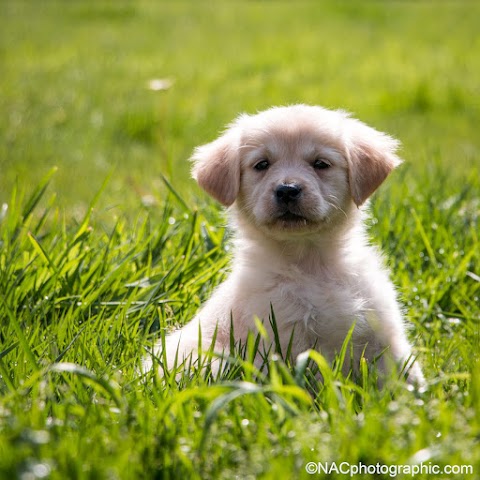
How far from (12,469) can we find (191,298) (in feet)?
6.22

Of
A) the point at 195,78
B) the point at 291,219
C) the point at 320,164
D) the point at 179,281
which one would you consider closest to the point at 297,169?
the point at 320,164

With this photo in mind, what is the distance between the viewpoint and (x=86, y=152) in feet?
26.1

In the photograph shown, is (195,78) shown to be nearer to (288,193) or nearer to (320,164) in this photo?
(320,164)

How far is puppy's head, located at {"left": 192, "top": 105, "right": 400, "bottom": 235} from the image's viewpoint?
138 inches

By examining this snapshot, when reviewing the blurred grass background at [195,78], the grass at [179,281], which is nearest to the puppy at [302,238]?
the grass at [179,281]

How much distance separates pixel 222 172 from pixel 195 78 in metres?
7.16

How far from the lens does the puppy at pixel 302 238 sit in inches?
132

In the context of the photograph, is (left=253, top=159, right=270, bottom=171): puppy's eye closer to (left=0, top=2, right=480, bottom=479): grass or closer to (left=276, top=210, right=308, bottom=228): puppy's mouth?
(left=276, top=210, right=308, bottom=228): puppy's mouth

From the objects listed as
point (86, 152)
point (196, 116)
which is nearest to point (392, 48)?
point (196, 116)

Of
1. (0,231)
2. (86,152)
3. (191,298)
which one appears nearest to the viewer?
(191,298)

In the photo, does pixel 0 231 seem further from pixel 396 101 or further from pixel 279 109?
pixel 396 101

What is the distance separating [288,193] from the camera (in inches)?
136

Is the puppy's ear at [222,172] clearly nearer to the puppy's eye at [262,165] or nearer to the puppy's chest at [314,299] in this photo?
the puppy's eye at [262,165]

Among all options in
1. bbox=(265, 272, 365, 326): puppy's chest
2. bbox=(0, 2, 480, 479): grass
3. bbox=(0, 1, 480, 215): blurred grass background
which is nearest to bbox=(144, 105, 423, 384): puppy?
bbox=(265, 272, 365, 326): puppy's chest
